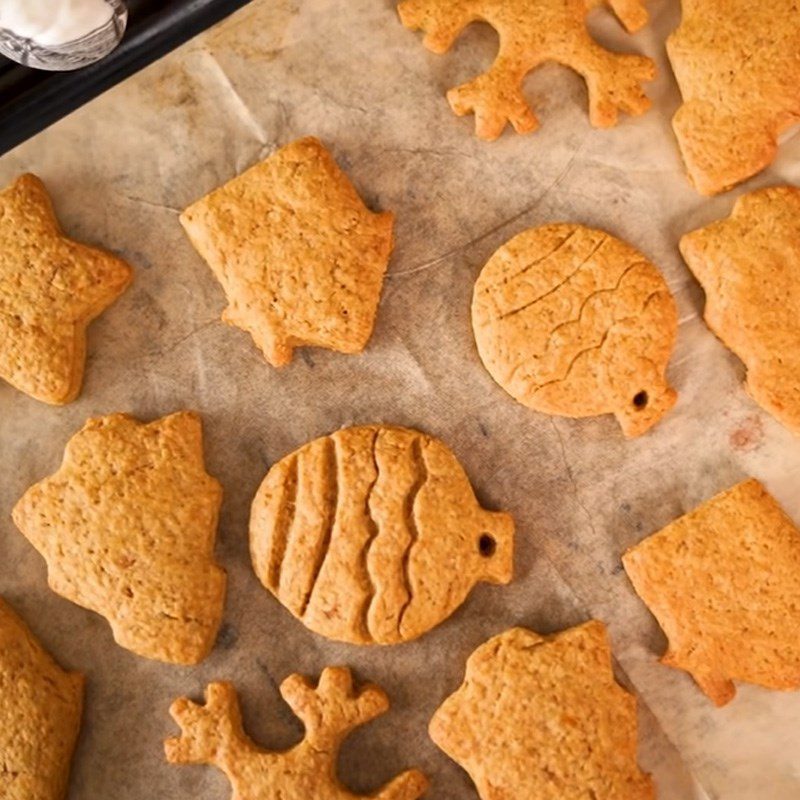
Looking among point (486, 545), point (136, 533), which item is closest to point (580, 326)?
point (486, 545)

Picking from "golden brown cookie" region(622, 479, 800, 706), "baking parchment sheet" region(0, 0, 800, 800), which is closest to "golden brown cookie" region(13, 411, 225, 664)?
"baking parchment sheet" region(0, 0, 800, 800)

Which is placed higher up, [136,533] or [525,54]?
[525,54]

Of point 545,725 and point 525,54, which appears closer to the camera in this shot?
point 545,725

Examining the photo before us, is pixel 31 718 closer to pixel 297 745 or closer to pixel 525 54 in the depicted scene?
pixel 297 745

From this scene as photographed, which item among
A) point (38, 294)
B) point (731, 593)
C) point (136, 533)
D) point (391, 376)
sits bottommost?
point (731, 593)

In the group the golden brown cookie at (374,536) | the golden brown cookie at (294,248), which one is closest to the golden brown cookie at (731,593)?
the golden brown cookie at (374,536)

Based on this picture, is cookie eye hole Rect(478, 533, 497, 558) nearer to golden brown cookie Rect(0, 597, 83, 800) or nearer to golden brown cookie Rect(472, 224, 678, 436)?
golden brown cookie Rect(472, 224, 678, 436)

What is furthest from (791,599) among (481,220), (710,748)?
(481,220)
